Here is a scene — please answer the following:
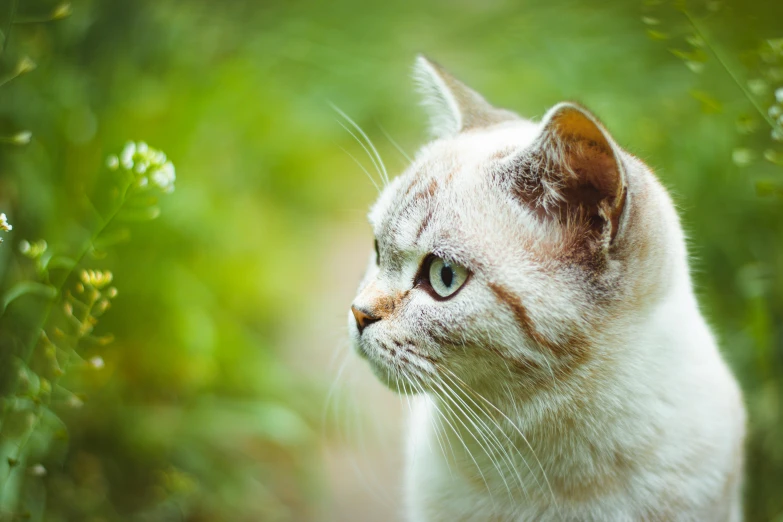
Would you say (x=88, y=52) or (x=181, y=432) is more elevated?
(x=88, y=52)

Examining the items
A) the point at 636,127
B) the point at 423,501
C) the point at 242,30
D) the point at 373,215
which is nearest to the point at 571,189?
the point at 373,215

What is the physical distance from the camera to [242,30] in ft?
9.78

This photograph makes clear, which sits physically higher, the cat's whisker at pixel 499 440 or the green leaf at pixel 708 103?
the green leaf at pixel 708 103

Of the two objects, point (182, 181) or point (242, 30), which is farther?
point (242, 30)

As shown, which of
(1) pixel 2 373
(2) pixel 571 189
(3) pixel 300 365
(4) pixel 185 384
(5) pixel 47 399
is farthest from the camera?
(3) pixel 300 365

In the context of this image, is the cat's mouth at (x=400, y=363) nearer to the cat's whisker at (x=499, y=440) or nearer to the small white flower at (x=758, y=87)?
the cat's whisker at (x=499, y=440)

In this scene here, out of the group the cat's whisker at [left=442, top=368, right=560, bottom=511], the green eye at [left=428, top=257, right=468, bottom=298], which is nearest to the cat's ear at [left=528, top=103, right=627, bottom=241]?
the green eye at [left=428, top=257, right=468, bottom=298]

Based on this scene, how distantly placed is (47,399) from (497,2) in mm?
2924

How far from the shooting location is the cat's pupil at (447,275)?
4.15 feet

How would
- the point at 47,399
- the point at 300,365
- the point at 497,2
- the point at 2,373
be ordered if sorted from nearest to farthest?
the point at 47,399, the point at 2,373, the point at 300,365, the point at 497,2

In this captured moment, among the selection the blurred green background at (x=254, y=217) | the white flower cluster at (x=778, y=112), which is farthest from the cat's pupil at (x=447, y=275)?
the white flower cluster at (x=778, y=112)

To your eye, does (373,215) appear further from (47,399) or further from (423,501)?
(47,399)

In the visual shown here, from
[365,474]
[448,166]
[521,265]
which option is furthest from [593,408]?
[365,474]

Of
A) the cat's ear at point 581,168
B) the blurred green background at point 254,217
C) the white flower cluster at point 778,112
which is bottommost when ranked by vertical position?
the blurred green background at point 254,217
